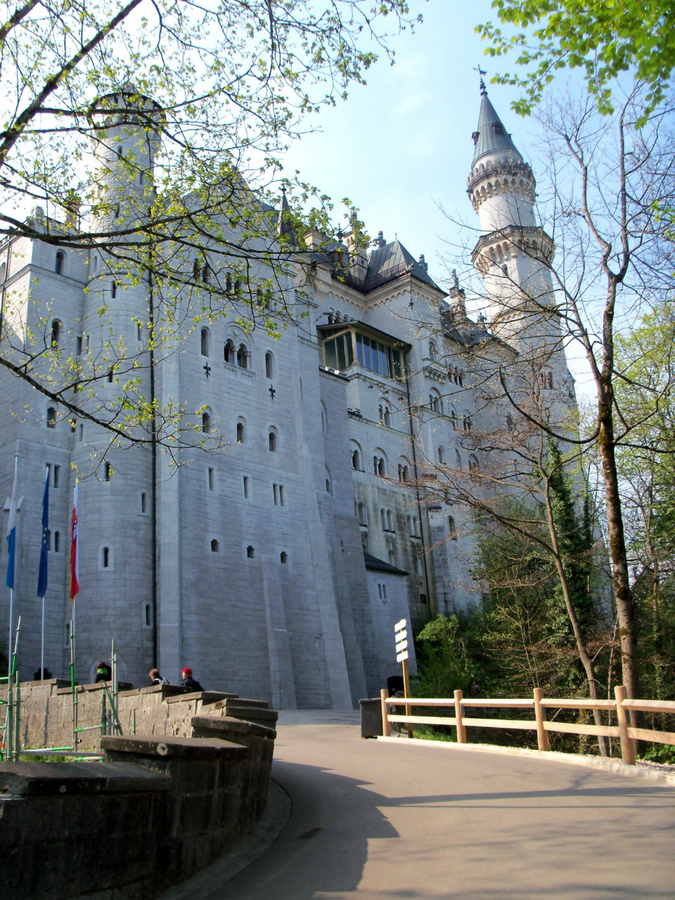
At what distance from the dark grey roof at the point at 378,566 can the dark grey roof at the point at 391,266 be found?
22.6 m

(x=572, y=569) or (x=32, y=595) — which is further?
(x=32, y=595)

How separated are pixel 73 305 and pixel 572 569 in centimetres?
2246

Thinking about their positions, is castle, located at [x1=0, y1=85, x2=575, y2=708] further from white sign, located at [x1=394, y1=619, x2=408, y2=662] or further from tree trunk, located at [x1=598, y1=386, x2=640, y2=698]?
tree trunk, located at [x1=598, y1=386, x2=640, y2=698]

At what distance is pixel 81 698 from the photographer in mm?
13477

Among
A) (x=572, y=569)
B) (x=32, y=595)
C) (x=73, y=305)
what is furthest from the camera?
(x=73, y=305)

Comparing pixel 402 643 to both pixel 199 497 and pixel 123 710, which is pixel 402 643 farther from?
pixel 199 497

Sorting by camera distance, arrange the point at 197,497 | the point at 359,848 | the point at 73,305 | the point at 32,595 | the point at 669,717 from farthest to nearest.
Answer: the point at 73,305, the point at 197,497, the point at 32,595, the point at 669,717, the point at 359,848

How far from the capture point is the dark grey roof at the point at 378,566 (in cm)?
4044

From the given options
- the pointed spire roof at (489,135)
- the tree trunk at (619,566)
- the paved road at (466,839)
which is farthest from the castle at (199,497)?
the pointed spire roof at (489,135)

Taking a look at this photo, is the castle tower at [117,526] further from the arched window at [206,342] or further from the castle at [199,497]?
the arched window at [206,342]

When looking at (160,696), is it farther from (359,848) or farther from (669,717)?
(669,717)

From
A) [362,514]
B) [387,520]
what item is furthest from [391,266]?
[362,514]

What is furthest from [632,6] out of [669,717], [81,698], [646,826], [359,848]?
[669,717]

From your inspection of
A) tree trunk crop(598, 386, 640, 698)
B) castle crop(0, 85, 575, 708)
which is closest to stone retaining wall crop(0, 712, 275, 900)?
tree trunk crop(598, 386, 640, 698)
